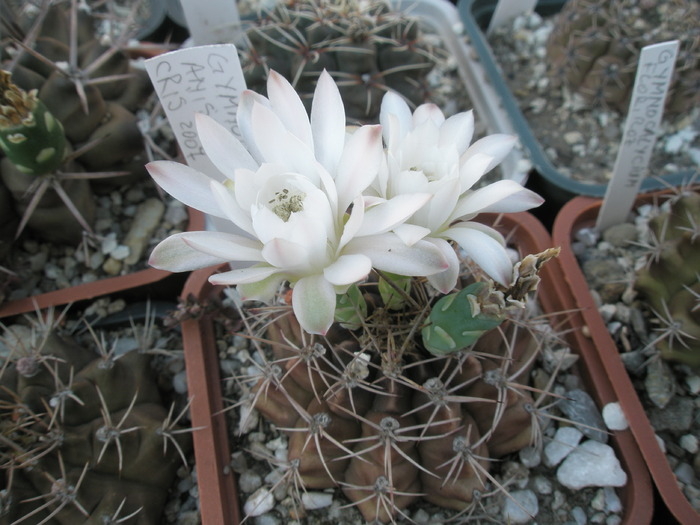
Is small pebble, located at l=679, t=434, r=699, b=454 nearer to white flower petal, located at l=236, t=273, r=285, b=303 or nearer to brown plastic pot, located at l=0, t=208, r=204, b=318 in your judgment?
white flower petal, located at l=236, t=273, r=285, b=303

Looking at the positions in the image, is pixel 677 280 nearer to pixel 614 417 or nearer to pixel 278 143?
pixel 614 417

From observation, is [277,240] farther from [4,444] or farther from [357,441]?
[4,444]

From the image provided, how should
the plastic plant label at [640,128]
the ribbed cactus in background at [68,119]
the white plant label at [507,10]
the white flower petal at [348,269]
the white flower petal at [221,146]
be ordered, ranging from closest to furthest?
the white flower petal at [348,269] < the white flower petal at [221,146] < the plastic plant label at [640,128] < the ribbed cactus in background at [68,119] < the white plant label at [507,10]

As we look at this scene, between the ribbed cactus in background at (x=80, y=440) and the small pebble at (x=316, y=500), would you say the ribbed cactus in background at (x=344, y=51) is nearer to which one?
the ribbed cactus in background at (x=80, y=440)

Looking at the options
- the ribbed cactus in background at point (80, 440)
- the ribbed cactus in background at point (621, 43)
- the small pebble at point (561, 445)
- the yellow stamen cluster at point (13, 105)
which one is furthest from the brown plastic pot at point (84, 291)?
the ribbed cactus in background at point (621, 43)

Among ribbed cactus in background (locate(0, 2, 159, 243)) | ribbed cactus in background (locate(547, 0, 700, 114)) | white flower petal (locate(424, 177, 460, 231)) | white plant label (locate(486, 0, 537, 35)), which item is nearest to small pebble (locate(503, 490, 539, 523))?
white flower petal (locate(424, 177, 460, 231))

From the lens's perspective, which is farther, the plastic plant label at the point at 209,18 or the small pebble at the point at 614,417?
the plastic plant label at the point at 209,18
